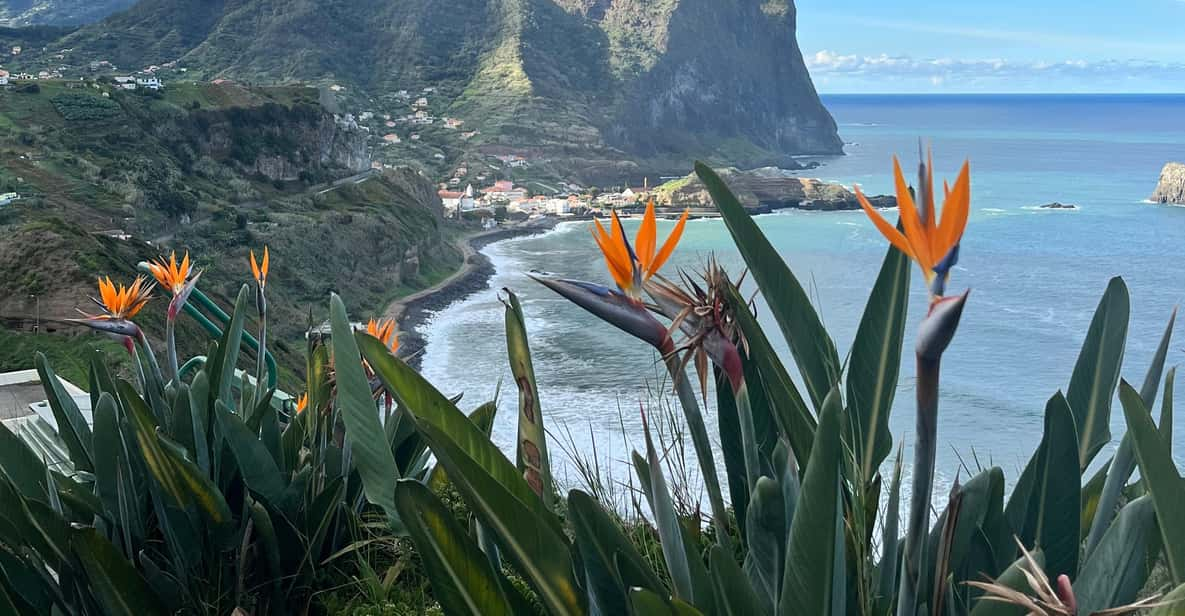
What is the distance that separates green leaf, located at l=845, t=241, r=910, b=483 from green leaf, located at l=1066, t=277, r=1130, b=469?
0.28 metres

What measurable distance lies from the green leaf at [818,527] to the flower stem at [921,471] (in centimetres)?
6

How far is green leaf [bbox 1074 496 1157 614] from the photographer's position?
802 millimetres

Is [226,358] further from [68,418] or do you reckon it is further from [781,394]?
[781,394]

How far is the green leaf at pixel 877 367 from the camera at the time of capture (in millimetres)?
994

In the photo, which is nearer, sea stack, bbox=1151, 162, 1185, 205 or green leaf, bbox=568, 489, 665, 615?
green leaf, bbox=568, 489, 665, 615

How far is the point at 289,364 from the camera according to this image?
55.2ft

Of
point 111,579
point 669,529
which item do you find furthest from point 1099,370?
point 111,579

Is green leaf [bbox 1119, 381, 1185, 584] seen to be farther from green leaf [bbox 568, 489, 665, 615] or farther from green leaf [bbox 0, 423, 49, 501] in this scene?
green leaf [bbox 0, 423, 49, 501]

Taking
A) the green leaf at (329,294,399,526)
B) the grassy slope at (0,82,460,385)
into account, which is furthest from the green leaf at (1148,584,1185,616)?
the grassy slope at (0,82,460,385)

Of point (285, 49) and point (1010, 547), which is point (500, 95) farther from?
point (1010, 547)

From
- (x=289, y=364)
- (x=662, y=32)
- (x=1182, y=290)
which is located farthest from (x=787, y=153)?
(x=289, y=364)

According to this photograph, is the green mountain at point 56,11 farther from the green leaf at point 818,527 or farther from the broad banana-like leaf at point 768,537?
the green leaf at point 818,527

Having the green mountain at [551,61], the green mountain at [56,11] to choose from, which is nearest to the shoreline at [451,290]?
the green mountain at [551,61]

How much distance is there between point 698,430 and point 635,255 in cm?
20
